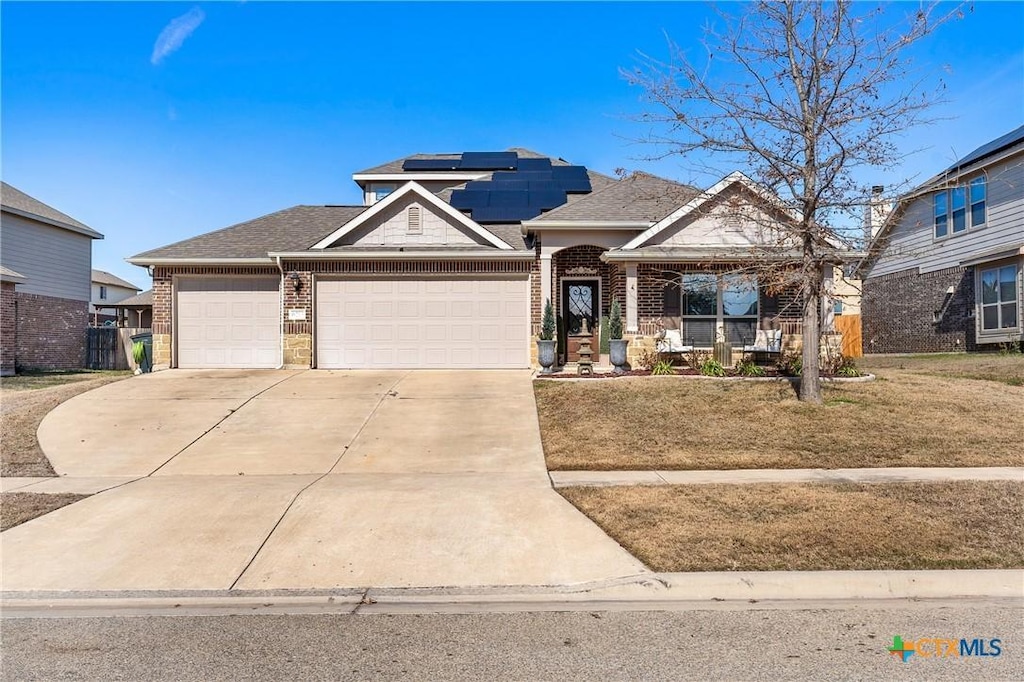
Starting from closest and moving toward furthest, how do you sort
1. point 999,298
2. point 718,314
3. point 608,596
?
point 608,596
point 718,314
point 999,298

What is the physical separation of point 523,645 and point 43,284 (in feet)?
86.8

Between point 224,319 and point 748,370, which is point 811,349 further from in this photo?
point 224,319

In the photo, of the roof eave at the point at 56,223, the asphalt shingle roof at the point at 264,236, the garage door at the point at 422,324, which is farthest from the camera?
the roof eave at the point at 56,223

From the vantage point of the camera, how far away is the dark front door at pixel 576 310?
55.5 ft

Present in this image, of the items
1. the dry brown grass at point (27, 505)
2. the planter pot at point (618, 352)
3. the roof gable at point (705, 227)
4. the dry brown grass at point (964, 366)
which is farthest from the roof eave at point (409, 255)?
the dry brown grass at point (27, 505)

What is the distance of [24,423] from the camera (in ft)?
35.9

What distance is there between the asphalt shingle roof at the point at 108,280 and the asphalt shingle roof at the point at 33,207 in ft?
91.6

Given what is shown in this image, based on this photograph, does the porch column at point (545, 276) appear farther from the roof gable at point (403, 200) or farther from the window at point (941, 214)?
the window at point (941, 214)

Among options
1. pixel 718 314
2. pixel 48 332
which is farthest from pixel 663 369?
pixel 48 332

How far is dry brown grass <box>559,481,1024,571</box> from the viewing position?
17.6ft

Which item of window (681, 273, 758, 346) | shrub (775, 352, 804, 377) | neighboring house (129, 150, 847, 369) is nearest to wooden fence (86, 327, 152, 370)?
neighboring house (129, 150, 847, 369)

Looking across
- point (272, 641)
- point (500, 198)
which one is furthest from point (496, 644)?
point (500, 198)

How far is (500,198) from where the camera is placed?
62.1 feet

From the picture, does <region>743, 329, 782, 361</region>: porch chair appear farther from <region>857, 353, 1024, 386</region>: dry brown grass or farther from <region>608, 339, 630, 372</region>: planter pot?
<region>608, 339, 630, 372</region>: planter pot
